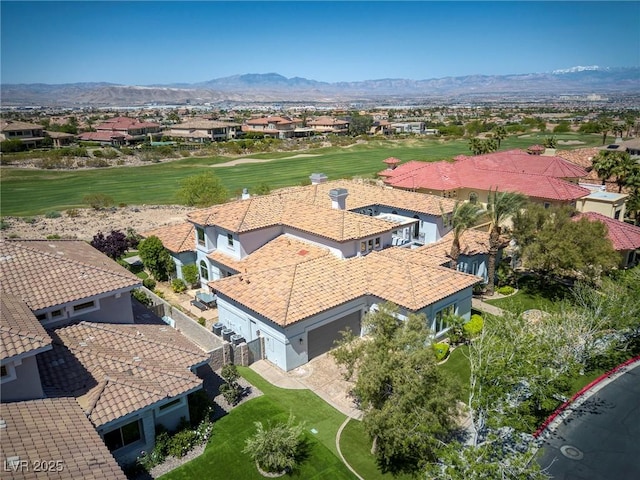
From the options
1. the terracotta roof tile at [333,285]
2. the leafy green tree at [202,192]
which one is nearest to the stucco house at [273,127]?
the leafy green tree at [202,192]

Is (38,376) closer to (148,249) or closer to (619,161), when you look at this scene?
(148,249)

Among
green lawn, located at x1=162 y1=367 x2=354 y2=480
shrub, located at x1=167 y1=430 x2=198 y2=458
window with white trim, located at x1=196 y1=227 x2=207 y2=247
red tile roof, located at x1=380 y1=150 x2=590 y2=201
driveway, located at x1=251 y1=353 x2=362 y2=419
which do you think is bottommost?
driveway, located at x1=251 y1=353 x2=362 y2=419

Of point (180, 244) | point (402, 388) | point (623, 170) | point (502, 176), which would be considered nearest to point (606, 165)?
point (623, 170)

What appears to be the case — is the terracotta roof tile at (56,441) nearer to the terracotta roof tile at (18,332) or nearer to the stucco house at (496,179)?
the terracotta roof tile at (18,332)

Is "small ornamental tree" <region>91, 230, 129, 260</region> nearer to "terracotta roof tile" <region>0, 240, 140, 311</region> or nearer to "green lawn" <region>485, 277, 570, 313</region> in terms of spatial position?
"terracotta roof tile" <region>0, 240, 140, 311</region>

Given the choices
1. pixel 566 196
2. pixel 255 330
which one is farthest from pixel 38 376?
pixel 566 196

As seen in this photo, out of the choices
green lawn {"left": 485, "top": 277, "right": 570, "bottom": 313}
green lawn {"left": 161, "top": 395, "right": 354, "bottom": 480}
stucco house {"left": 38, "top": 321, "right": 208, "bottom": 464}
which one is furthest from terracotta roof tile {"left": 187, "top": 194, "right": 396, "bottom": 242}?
green lawn {"left": 161, "top": 395, "right": 354, "bottom": 480}
